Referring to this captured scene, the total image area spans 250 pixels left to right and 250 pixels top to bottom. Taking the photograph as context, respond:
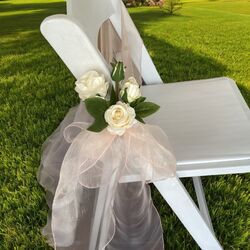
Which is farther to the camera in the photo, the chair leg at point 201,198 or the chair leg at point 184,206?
the chair leg at point 201,198

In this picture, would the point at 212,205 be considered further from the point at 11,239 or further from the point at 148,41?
the point at 148,41

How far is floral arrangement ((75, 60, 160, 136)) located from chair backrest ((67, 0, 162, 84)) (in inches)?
4.4

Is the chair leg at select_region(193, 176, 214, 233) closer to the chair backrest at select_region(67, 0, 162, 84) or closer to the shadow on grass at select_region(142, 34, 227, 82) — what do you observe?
the chair backrest at select_region(67, 0, 162, 84)

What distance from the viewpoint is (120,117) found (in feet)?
2.97

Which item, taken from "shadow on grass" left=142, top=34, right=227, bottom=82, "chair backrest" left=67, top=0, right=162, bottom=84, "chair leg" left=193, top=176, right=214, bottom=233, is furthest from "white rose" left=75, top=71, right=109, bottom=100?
"shadow on grass" left=142, top=34, right=227, bottom=82

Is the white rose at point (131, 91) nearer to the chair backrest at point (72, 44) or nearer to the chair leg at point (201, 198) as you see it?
the chair backrest at point (72, 44)

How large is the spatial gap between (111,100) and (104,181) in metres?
0.17

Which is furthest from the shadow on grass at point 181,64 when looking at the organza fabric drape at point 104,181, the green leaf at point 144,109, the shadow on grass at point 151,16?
the shadow on grass at point 151,16

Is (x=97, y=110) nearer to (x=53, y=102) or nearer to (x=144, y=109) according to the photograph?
(x=144, y=109)

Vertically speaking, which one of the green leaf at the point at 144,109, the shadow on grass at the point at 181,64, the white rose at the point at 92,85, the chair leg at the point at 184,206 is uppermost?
the white rose at the point at 92,85

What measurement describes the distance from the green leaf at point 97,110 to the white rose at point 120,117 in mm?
20

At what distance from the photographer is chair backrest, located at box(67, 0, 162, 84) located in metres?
1.02

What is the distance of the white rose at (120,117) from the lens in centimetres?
90

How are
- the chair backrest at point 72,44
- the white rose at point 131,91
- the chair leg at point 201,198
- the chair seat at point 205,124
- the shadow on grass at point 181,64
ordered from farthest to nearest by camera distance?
the shadow on grass at point 181,64 < the chair leg at point 201,198 < the chair seat at point 205,124 < the white rose at point 131,91 < the chair backrest at point 72,44
